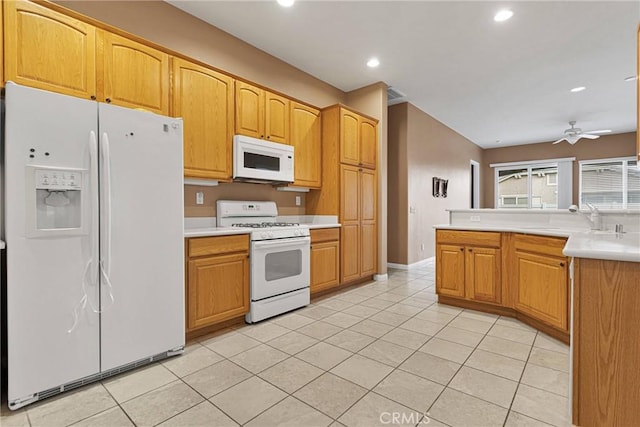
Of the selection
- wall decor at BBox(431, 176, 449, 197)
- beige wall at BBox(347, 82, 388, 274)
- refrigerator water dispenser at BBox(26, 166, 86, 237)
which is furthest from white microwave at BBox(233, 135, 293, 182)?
wall decor at BBox(431, 176, 449, 197)

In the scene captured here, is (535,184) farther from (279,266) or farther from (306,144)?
(279,266)

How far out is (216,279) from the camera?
103 inches

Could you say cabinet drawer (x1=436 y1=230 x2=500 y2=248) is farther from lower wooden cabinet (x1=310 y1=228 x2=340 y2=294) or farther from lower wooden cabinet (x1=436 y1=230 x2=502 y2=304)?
lower wooden cabinet (x1=310 y1=228 x2=340 y2=294)

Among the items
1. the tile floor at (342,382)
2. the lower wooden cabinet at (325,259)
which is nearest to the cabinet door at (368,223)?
the lower wooden cabinet at (325,259)

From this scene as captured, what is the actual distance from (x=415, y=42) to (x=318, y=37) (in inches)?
44.9

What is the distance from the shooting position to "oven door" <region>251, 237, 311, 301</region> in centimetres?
290

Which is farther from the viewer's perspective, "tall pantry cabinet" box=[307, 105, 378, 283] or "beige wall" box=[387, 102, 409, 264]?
"beige wall" box=[387, 102, 409, 264]

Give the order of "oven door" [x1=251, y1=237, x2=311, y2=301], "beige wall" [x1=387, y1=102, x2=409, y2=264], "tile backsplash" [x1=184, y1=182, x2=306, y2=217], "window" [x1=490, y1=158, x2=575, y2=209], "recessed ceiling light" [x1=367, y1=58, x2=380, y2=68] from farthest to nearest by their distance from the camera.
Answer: "window" [x1=490, y1=158, x2=575, y2=209] < "beige wall" [x1=387, y1=102, x2=409, y2=264] < "recessed ceiling light" [x1=367, y1=58, x2=380, y2=68] < "tile backsplash" [x1=184, y1=182, x2=306, y2=217] < "oven door" [x1=251, y1=237, x2=311, y2=301]

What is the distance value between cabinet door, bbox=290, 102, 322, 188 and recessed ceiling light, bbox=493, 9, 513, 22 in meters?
2.19

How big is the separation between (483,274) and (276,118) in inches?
114

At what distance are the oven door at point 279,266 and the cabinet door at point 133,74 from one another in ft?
4.94

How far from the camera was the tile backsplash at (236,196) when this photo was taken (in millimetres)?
3016

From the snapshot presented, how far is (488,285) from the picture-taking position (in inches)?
124

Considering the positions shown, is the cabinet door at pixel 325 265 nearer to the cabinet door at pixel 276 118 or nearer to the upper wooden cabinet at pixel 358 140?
the upper wooden cabinet at pixel 358 140
